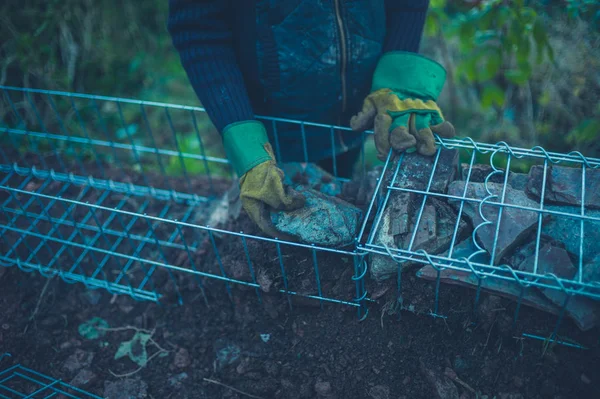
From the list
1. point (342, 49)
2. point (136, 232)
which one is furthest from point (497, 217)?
point (136, 232)

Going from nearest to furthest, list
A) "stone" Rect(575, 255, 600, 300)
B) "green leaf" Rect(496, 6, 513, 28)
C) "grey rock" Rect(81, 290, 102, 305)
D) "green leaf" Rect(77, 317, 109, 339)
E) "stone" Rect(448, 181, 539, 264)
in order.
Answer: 1. "stone" Rect(575, 255, 600, 300)
2. "stone" Rect(448, 181, 539, 264)
3. "green leaf" Rect(77, 317, 109, 339)
4. "grey rock" Rect(81, 290, 102, 305)
5. "green leaf" Rect(496, 6, 513, 28)

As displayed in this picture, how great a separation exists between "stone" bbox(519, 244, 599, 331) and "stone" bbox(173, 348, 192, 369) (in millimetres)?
1263

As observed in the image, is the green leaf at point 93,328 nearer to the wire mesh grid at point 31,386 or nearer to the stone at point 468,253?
the wire mesh grid at point 31,386

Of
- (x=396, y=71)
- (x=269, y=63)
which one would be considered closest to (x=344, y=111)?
(x=396, y=71)

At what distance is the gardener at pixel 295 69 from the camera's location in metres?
1.62

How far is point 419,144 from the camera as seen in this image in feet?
5.43

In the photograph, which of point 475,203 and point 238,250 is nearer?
point 475,203

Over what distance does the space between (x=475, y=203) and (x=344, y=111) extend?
0.71 m

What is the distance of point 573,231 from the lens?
1426 millimetres

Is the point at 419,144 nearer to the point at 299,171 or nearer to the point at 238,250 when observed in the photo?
the point at 299,171

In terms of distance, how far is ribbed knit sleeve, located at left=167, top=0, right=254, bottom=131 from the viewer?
1.63 m

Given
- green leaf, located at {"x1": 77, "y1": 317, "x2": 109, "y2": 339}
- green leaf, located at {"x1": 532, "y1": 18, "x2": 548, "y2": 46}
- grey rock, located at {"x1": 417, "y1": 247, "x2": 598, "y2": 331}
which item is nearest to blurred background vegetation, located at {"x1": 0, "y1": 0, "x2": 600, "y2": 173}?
green leaf, located at {"x1": 532, "y1": 18, "x2": 548, "y2": 46}

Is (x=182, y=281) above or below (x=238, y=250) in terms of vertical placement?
below

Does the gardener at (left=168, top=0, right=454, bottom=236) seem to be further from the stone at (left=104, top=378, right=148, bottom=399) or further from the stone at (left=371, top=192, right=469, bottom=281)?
the stone at (left=104, top=378, right=148, bottom=399)
